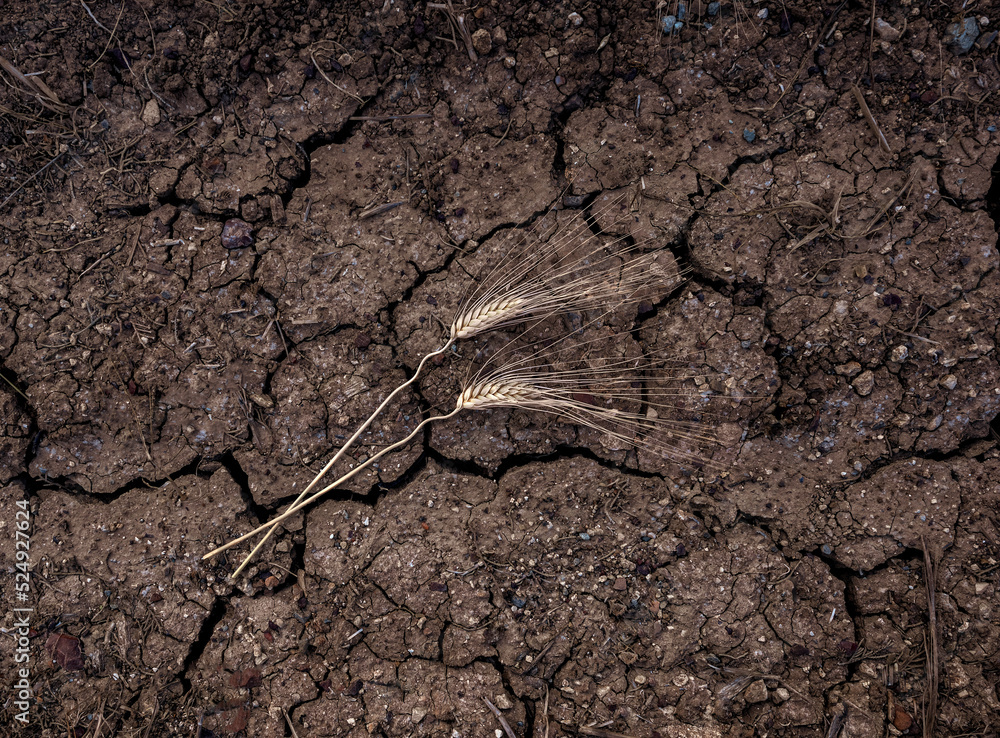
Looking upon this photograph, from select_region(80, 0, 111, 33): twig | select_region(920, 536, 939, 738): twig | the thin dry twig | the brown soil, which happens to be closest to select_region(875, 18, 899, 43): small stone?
the brown soil

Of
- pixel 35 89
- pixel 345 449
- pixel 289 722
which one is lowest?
pixel 289 722

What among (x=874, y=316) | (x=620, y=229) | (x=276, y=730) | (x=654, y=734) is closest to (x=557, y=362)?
(x=620, y=229)

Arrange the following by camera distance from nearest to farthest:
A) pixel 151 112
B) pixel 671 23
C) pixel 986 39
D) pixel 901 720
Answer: pixel 901 720 < pixel 986 39 < pixel 671 23 < pixel 151 112

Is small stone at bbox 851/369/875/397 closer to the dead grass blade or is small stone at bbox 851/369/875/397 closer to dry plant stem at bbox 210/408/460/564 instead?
dry plant stem at bbox 210/408/460/564

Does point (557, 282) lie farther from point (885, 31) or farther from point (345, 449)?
point (885, 31)

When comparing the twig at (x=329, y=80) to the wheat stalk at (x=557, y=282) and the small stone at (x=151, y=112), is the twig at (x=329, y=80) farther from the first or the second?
the wheat stalk at (x=557, y=282)

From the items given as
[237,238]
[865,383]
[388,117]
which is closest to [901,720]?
[865,383]
